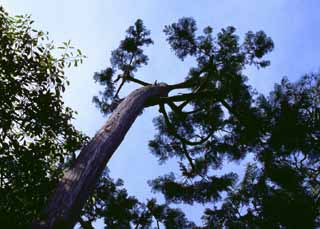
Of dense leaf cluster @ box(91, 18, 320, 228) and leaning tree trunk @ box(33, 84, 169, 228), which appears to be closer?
leaning tree trunk @ box(33, 84, 169, 228)

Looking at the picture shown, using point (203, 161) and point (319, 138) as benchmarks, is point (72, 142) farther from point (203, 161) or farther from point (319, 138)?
point (319, 138)

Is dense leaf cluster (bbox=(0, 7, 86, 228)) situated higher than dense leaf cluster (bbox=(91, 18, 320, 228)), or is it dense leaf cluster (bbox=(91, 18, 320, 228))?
dense leaf cluster (bbox=(91, 18, 320, 228))

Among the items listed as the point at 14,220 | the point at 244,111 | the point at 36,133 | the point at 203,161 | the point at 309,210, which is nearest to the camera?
the point at 14,220

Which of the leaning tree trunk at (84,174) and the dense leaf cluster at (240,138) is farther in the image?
the dense leaf cluster at (240,138)

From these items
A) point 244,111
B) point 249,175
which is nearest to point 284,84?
point 244,111

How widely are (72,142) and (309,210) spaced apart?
4258mm

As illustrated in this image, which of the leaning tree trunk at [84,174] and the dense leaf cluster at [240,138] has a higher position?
the dense leaf cluster at [240,138]

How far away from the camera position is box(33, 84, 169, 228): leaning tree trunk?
3033mm

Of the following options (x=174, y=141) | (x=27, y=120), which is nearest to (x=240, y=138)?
(x=174, y=141)

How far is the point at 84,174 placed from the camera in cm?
348

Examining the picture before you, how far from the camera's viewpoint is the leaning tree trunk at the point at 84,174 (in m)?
3.03

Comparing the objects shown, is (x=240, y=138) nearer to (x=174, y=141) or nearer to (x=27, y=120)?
(x=174, y=141)

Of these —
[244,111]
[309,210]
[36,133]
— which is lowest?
[36,133]

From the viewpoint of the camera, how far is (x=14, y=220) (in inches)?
179
